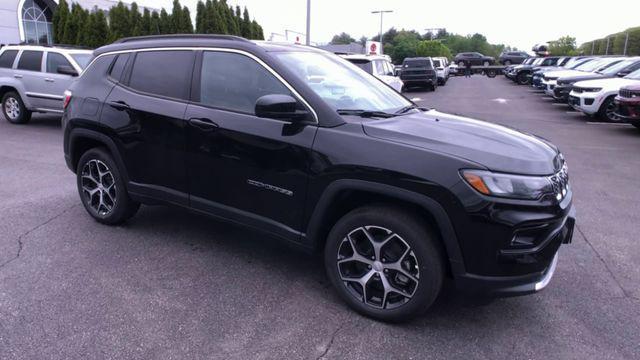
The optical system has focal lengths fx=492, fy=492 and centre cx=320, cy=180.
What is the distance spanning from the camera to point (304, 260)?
4219 millimetres

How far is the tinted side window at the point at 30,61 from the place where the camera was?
11.0m

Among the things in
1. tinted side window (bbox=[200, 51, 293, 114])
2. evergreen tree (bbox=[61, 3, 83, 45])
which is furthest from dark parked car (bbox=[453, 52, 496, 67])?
tinted side window (bbox=[200, 51, 293, 114])

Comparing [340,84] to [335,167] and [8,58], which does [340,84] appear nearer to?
[335,167]

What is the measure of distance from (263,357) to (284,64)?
6.78 feet

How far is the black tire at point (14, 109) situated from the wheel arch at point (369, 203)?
1068 centimetres

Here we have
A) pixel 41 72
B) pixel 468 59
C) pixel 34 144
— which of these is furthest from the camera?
pixel 468 59

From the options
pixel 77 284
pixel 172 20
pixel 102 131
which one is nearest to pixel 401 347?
pixel 77 284

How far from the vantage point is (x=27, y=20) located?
31547mm

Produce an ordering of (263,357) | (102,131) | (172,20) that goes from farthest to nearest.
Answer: (172,20) → (102,131) → (263,357)

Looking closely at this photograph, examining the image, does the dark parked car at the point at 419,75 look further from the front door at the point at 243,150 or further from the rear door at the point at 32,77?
the front door at the point at 243,150

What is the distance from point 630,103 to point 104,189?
35.1 feet

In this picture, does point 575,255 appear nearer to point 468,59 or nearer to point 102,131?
point 102,131

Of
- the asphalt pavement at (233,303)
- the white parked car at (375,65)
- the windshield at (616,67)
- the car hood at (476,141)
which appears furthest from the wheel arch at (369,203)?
the windshield at (616,67)

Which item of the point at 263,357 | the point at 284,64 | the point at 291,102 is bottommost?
the point at 263,357
